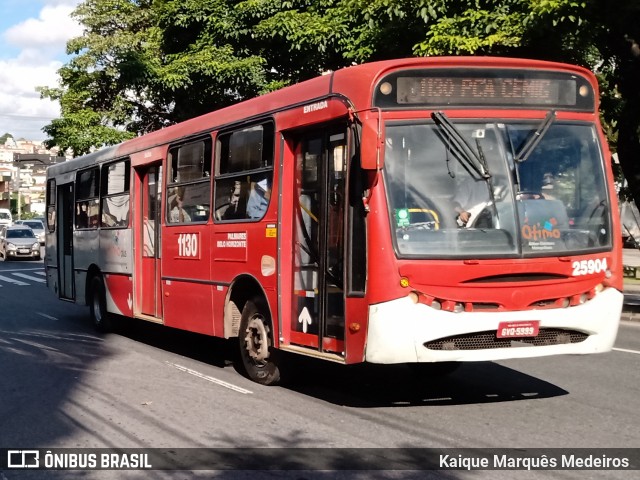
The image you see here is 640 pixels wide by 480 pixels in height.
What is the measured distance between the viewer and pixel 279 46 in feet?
77.4

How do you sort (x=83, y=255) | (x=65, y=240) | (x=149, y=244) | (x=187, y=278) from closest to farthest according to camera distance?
(x=187, y=278) < (x=149, y=244) < (x=83, y=255) < (x=65, y=240)

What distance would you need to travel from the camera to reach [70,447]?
661 centimetres

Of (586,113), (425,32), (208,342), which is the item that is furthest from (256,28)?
(586,113)

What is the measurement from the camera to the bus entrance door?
7898 mm

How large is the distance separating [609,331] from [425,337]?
178 cm

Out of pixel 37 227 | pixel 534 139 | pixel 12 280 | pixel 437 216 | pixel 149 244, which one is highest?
pixel 534 139

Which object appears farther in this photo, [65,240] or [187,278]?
[65,240]

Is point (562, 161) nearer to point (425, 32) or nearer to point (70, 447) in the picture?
point (70, 447)

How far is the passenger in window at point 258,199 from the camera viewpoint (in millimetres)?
9133

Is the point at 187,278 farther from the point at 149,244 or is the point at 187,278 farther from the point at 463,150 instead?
the point at 463,150

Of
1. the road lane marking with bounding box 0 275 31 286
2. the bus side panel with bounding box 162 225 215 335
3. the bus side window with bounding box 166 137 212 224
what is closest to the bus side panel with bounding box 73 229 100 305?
the bus side panel with bounding box 162 225 215 335

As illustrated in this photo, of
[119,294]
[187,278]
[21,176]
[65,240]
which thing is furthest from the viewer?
[21,176]

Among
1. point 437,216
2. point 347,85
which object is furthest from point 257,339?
point 347,85

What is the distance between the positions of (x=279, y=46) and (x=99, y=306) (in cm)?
1106
